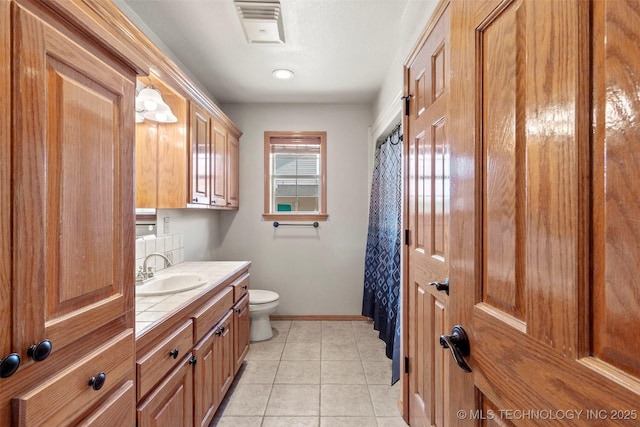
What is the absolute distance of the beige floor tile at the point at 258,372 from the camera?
83.4 inches

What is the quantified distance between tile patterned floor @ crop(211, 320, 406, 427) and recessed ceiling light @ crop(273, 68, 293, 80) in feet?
8.07

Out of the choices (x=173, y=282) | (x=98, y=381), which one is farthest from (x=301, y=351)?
(x=98, y=381)

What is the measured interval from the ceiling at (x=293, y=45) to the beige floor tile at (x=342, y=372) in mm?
2393

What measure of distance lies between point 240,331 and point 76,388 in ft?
5.09

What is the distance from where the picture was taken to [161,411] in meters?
Result: 1.10

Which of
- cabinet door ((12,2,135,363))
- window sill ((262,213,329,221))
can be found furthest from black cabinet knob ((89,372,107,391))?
window sill ((262,213,329,221))

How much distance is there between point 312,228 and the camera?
328cm

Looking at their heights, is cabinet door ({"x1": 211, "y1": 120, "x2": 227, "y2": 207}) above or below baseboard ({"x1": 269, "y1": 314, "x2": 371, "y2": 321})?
above

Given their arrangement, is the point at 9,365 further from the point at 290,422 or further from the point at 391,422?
the point at 391,422

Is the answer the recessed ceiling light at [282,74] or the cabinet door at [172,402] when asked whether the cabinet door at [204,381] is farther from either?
the recessed ceiling light at [282,74]

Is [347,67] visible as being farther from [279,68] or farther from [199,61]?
[199,61]

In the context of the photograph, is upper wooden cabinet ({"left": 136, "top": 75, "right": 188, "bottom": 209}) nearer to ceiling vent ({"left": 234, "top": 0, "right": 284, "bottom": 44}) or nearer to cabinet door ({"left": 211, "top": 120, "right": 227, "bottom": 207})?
cabinet door ({"left": 211, "top": 120, "right": 227, "bottom": 207})

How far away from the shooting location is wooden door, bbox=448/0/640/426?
385 mm

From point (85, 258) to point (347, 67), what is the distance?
2.35 m
